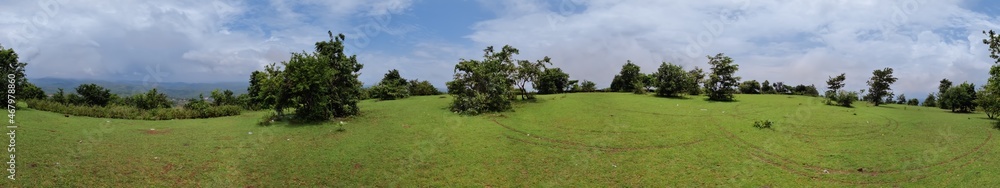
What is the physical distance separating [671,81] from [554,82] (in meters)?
13.4

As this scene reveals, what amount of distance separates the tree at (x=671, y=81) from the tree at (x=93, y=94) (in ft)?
155

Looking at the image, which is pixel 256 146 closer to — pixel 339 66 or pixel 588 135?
pixel 339 66

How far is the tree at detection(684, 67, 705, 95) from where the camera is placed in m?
41.5

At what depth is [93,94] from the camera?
1422 inches

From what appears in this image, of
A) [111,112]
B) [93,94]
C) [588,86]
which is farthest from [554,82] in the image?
[93,94]

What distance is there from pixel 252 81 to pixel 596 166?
4139 centimetres

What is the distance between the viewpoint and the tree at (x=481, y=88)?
27.6 metres

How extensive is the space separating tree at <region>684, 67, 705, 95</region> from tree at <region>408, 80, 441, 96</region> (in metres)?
26.0

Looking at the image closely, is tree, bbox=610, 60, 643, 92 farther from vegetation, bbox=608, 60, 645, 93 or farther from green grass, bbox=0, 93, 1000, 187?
green grass, bbox=0, 93, 1000, 187

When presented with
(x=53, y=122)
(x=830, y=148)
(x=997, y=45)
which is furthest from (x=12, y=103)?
(x=997, y=45)

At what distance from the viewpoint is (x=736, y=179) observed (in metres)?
12.5

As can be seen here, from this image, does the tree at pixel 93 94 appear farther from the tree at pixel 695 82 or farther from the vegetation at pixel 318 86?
the tree at pixel 695 82

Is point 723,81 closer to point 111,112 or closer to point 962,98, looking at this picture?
point 962,98

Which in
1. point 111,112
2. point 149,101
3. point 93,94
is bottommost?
point 111,112
